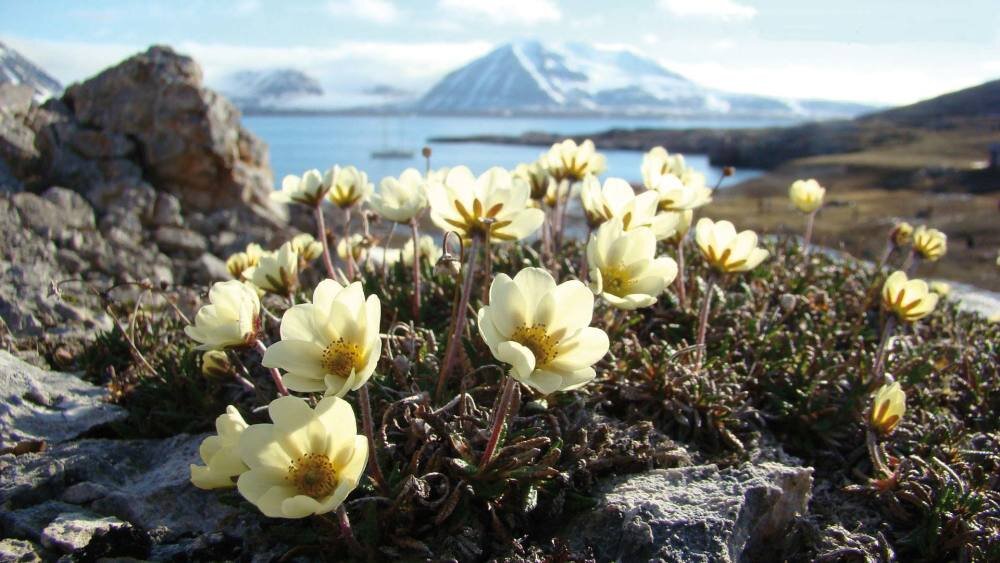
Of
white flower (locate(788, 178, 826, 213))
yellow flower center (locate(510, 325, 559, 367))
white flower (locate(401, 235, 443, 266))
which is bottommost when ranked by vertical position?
white flower (locate(401, 235, 443, 266))

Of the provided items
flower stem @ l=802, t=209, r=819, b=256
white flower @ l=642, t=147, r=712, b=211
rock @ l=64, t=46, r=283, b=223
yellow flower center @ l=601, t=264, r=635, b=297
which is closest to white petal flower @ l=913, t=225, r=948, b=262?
flower stem @ l=802, t=209, r=819, b=256

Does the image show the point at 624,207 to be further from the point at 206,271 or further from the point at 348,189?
the point at 206,271

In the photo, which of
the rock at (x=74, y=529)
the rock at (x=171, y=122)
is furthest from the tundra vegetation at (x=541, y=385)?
the rock at (x=171, y=122)

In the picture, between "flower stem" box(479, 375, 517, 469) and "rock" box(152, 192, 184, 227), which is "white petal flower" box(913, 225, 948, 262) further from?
"rock" box(152, 192, 184, 227)

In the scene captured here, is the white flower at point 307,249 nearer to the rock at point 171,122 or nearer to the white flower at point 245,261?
the white flower at point 245,261

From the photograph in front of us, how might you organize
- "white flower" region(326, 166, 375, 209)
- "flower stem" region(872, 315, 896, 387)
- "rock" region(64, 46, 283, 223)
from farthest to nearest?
"rock" region(64, 46, 283, 223) → "white flower" region(326, 166, 375, 209) → "flower stem" region(872, 315, 896, 387)

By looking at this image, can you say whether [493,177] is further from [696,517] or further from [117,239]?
[117,239]
